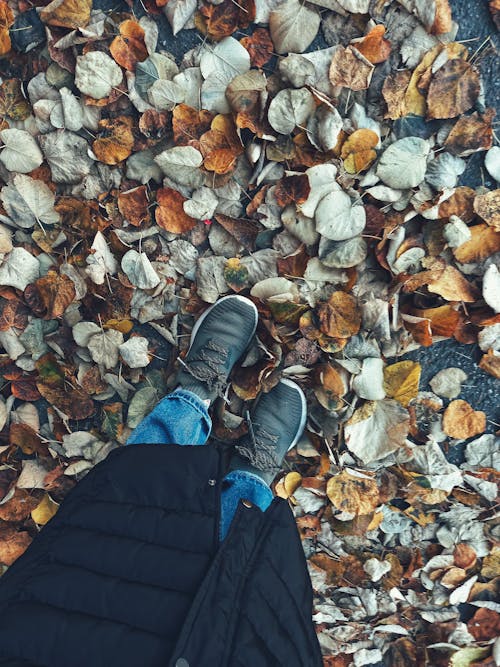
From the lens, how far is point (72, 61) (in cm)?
97

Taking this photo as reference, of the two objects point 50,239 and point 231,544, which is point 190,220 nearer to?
point 50,239

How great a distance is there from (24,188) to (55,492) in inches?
26.6

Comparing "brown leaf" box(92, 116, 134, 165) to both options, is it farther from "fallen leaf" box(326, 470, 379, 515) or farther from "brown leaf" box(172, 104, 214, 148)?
"fallen leaf" box(326, 470, 379, 515)

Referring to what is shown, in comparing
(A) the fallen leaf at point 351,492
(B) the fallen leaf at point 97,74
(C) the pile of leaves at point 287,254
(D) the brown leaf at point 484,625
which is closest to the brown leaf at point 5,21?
(C) the pile of leaves at point 287,254

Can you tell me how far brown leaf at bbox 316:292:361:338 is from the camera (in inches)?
39.4

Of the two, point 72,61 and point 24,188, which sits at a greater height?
point 72,61

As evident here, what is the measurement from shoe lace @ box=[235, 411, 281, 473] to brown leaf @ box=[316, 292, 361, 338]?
26 cm

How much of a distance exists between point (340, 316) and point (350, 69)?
465 mm

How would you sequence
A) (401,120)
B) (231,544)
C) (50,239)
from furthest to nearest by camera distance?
(50,239), (401,120), (231,544)

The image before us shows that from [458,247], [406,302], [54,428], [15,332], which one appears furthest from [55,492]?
[458,247]

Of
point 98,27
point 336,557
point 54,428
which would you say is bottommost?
point 336,557

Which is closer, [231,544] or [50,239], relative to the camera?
[231,544]

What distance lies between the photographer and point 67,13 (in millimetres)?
949

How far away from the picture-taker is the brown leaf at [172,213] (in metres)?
1.01
